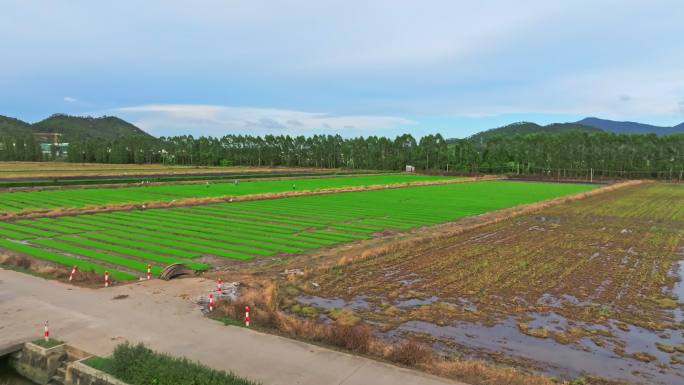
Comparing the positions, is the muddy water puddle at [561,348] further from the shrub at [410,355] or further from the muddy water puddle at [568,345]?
the shrub at [410,355]

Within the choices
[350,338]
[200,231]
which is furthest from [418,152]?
[350,338]

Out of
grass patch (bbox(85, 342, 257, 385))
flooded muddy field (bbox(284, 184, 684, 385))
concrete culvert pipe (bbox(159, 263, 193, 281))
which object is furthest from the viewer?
concrete culvert pipe (bbox(159, 263, 193, 281))

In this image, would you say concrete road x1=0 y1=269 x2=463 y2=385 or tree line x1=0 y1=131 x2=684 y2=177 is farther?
tree line x1=0 y1=131 x2=684 y2=177

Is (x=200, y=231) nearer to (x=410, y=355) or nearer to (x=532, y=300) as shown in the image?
(x=532, y=300)

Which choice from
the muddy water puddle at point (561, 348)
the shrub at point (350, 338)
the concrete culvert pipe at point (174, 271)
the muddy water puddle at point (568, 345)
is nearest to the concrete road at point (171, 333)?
the shrub at point (350, 338)

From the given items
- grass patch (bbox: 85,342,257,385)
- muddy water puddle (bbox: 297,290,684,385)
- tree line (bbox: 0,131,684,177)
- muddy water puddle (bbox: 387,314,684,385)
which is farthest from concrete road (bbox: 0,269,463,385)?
tree line (bbox: 0,131,684,177)

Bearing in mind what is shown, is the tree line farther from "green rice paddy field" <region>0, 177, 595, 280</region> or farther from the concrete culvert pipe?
the concrete culvert pipe
